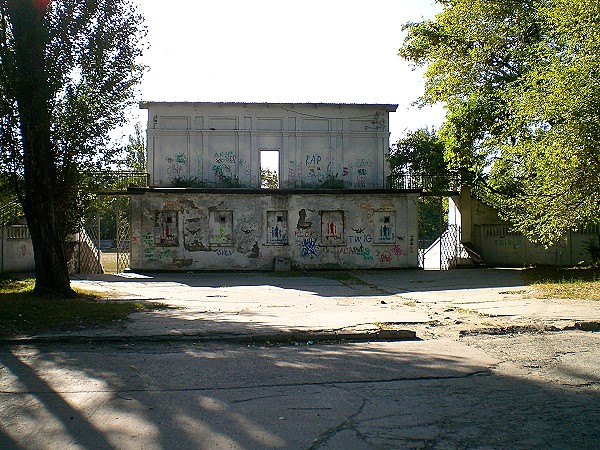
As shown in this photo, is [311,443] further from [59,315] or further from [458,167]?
[458,167]

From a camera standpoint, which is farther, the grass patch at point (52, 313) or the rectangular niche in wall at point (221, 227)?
the rectangular niche in wall at point (221, 227)

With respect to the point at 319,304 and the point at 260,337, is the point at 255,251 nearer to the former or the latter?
the point at 319,304

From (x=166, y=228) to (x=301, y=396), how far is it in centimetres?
2063

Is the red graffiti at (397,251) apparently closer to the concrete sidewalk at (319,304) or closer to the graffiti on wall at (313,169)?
the concrete sidewalk at (319,304)

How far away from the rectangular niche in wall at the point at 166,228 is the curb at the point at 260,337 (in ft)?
55.6

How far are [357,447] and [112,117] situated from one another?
39.3ft

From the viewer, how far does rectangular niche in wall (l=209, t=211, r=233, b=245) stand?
25125mm

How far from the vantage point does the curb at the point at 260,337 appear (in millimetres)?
8141

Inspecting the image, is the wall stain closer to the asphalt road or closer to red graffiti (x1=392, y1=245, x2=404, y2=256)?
red graffiti (x1=392, y1=245, x2=404, y2=256)

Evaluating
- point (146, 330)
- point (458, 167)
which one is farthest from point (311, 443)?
point (458, 167)

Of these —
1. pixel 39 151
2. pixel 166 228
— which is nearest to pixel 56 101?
pixel 39 151

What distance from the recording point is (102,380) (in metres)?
5.99

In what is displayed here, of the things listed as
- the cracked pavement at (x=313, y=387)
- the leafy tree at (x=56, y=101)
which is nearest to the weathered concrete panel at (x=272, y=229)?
the leafy tree at (x=56, y=101)

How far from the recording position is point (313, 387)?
18.7ft
